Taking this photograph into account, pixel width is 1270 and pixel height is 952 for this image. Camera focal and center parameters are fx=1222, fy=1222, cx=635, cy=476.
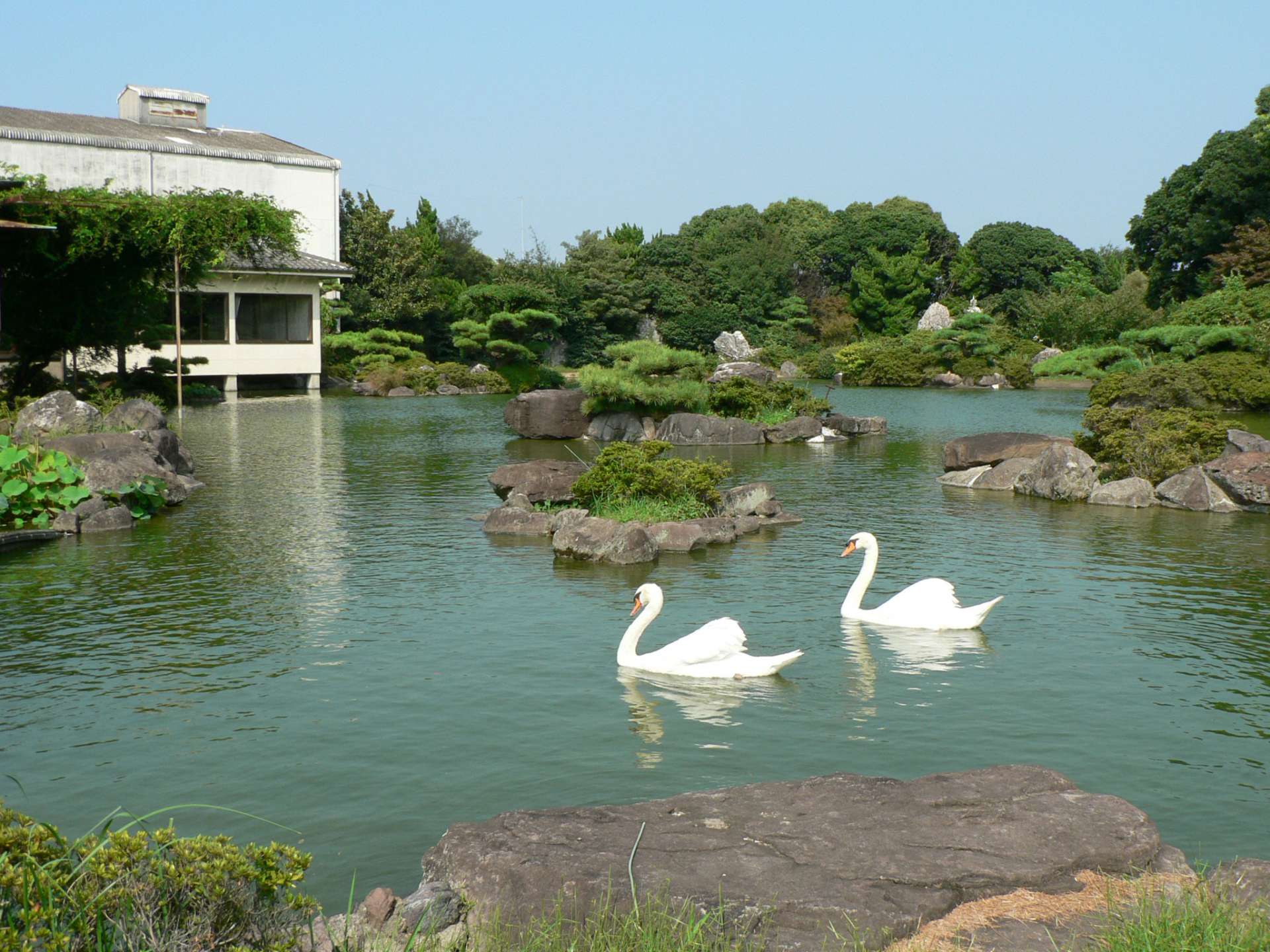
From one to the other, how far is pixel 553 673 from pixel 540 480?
6907mm

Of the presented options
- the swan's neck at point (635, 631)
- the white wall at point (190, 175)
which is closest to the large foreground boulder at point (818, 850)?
the swan's neck at point (635, 631)

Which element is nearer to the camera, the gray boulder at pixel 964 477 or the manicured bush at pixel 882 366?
the gray boulder at pixel 964 477

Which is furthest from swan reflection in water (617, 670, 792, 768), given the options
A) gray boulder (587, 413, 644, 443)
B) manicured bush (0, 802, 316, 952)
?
gray boulder (587, 413, 644, 443)

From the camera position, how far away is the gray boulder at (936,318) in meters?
58.0

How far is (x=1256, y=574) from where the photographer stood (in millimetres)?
12016

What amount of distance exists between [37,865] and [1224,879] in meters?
4.08

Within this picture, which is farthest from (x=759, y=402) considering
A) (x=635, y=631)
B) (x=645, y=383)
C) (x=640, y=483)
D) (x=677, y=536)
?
(x=635, y=631)

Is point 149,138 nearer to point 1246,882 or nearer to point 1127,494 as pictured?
point 1127,494

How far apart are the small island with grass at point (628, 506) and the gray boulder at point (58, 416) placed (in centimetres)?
664

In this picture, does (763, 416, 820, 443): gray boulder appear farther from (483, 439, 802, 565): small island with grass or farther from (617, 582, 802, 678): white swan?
(617, 582, 802, 678): white swan

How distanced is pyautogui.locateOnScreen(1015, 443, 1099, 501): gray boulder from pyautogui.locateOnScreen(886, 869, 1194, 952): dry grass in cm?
1336

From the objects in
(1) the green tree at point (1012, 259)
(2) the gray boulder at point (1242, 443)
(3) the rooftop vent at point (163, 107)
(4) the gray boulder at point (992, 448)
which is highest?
(3) the rooftop vent at point (163, 107)

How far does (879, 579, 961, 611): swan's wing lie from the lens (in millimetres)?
9719

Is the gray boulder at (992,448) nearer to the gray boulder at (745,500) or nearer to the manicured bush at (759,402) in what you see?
the gray boulder at (745,500)
